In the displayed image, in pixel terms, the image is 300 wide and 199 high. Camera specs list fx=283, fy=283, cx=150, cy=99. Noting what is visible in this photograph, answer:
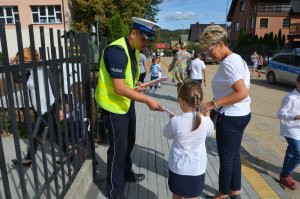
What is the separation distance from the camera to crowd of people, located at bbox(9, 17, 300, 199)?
244 centimetres

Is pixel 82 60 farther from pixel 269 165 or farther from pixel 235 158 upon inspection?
pixel 269 165

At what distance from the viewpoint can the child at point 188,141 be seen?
2377 millimetres

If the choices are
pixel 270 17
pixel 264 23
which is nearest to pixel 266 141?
pixel 270 17

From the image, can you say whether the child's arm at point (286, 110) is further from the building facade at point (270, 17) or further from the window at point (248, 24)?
the window at point (248, 24)

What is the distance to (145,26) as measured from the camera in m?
2.74

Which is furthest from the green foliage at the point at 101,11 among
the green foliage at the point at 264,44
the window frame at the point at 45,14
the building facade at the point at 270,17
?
the building facade at the point at 270,17

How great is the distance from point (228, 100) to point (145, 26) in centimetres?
106

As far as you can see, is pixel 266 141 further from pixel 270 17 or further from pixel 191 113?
pixel 270 17

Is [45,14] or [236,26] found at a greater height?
[236,26]

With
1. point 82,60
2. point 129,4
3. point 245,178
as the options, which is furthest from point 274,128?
point 129,4

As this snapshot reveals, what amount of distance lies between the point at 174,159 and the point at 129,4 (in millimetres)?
27197

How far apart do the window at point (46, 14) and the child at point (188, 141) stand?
28.6 metres

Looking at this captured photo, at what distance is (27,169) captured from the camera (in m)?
3.89

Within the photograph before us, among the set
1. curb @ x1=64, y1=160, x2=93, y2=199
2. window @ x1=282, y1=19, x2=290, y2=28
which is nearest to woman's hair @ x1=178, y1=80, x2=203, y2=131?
curb @ x1=64, y1=160, x2=93, y2=199
